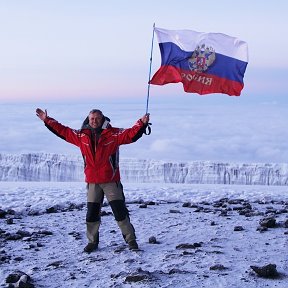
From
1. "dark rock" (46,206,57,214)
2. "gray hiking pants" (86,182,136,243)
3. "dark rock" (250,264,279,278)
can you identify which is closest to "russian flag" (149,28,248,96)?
"gray hiking pants" (86,182,136,243)

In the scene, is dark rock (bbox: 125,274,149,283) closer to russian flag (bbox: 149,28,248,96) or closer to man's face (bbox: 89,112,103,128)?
man's face (bbox: 89,112,103,128)

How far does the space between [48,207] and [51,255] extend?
14.0 feet

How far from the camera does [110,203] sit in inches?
273

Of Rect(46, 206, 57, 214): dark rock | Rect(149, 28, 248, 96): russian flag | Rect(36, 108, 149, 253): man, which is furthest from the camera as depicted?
Rect(46, 206, 57, 214): dark rock

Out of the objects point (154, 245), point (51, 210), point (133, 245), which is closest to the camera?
point (133, 245)

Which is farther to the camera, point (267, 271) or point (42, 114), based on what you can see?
point (42, 114)

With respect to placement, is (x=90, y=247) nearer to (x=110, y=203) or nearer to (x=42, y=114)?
(x=110, y=203)

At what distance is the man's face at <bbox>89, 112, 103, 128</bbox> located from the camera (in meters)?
6.70

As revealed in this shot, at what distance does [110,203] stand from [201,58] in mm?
3499

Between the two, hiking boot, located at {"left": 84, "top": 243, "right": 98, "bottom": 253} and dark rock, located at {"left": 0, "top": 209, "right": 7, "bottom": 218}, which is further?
dark rock, located at {"left": 0, "top": 209, "right": 7, "bottom": 218}

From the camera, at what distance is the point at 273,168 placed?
1474 inches

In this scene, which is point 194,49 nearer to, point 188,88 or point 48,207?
point 188,88

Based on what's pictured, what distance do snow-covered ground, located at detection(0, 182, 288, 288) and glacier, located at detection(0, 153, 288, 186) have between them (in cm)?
2421

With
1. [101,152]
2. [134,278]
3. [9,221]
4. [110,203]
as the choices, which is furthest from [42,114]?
[9,221]
